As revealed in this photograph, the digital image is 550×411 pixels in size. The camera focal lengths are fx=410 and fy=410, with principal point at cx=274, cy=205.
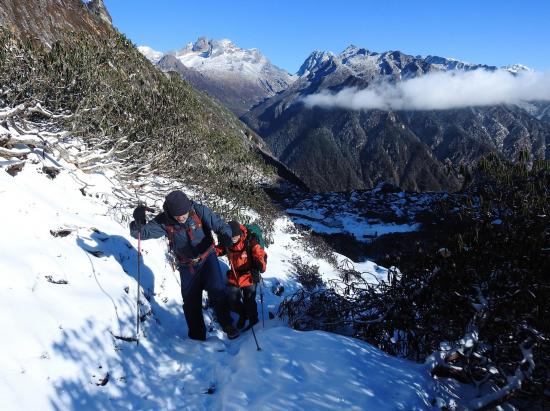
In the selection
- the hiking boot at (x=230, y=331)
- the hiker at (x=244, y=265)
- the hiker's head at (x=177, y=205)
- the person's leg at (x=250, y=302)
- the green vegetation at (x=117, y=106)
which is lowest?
the hiking boot at (x=230, y=331)

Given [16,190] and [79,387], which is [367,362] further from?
[16,190]

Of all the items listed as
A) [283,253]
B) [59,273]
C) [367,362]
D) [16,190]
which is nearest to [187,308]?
[59,273]

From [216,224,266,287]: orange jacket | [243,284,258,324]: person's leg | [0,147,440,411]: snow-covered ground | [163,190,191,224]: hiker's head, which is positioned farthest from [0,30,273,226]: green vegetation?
[243,284,258,324]: person's leg

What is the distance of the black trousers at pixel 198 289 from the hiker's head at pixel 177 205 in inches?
34.9

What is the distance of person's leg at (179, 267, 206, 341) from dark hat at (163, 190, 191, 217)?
1004mm

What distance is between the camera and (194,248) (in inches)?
254

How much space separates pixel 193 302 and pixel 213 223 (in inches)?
51.0

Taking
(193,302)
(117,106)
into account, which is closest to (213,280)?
(193,302)

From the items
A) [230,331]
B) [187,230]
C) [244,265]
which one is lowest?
[230,331]

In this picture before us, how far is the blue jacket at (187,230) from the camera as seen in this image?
636 centimetres

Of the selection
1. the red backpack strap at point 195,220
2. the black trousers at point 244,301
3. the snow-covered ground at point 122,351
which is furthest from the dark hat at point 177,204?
the black trousers at point 244,301

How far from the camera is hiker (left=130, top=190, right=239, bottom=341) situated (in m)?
6.36

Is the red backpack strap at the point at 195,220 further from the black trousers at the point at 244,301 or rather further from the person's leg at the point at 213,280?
the black trousers at the point at 244,301

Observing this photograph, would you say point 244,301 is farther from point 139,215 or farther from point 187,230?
point 139,215
